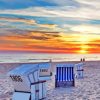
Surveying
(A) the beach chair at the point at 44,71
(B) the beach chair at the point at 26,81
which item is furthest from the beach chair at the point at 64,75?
(B) the beach chair at the point at 26,81

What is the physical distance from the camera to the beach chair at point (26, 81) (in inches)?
362

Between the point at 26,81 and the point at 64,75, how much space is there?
16.9 feet

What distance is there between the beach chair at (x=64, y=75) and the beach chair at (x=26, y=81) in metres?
4.05

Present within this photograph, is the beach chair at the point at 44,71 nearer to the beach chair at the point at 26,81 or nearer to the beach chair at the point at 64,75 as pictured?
the beach chair at the point at 26,81

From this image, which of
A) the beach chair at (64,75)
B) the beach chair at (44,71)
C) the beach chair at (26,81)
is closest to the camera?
the beach chair at (26,81)

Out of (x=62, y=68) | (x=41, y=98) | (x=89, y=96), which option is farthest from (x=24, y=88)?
(x=62, y=68)

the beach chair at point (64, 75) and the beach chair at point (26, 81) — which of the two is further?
the beach chair at point (64, 75)

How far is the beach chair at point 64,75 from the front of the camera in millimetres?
14064

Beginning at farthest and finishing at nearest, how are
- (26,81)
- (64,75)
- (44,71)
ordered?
(64,75) → (44,71) → (26,81)

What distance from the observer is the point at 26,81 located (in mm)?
9305

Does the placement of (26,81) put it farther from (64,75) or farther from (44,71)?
(64,75)

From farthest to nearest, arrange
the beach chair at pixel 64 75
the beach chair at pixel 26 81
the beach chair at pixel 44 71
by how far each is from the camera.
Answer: the beach chair at pixel 64 75, the beach chair at pixel 44 71, the beach chair at pixel 26 81

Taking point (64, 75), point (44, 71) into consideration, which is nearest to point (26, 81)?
point (44, 71)

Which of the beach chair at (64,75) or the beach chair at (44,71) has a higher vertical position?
the beach chair at (44,71)
